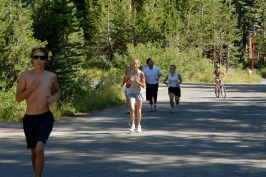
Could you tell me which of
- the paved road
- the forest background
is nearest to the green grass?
the forest background

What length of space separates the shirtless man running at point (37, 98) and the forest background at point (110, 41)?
11.7 m

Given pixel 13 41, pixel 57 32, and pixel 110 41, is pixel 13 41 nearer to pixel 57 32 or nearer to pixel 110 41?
pixel 57 32

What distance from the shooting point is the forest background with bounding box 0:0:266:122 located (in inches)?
977

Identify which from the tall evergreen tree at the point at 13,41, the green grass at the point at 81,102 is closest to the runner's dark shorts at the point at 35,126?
the green grass at the point at 81,102

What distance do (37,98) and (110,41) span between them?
166 feet

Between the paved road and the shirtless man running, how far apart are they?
148 centimetres

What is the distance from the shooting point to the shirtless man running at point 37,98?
888cm

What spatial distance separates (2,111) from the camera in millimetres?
21250

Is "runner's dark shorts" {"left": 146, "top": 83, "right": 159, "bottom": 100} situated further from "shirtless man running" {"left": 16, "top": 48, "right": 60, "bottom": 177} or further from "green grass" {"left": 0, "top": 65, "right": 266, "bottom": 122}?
"shirtless man running" {"left": 16, "top": 48, "right": 60, "bottom": 177}

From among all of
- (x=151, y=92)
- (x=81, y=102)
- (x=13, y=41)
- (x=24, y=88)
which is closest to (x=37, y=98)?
(x=24, y=88)

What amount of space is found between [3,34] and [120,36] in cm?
3437

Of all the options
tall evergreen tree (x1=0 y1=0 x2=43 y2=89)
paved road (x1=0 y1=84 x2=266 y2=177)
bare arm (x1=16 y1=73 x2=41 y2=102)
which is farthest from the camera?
tall evergreen tree (x1=0 y1=0 x2=43 y2=89)

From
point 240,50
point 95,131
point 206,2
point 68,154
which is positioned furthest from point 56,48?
point 240,50

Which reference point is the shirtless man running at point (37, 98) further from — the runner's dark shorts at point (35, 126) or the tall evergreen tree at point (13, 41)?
the tall evergreen tree at point (13, 41)
